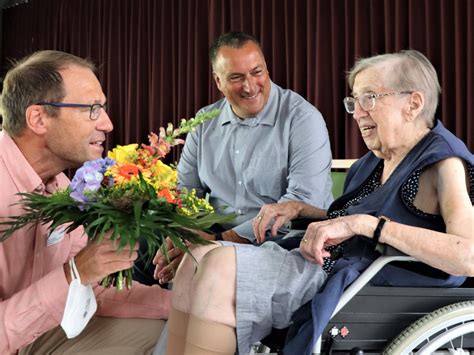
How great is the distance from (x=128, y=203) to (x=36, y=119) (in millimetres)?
501

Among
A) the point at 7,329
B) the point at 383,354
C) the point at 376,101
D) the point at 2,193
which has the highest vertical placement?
the point at 376,101

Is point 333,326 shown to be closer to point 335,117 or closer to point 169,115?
point 335,117

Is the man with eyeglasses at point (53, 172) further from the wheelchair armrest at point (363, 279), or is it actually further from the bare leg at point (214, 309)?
the wheelchair armrest at point (363, 279)

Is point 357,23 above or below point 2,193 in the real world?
above

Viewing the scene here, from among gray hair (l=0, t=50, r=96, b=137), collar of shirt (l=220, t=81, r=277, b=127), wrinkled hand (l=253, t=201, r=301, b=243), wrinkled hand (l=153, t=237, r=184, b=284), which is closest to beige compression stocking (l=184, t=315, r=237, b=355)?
wrinkled hand (l=153, t=237, r=184, b=284)

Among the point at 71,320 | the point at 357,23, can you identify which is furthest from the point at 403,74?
the point at 357,23

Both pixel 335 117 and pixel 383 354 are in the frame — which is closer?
pixel 383 354

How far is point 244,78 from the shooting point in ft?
10.8

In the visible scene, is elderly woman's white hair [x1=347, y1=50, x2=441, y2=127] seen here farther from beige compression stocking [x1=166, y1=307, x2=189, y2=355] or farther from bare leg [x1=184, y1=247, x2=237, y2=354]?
beige compression stocking [x1=166, y1=307, x2=189, y2=355]

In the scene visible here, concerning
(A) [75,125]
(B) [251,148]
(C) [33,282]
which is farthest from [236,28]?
(C) [33,282]

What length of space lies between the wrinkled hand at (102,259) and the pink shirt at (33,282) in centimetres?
6

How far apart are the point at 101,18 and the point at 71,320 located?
5651 millimetres

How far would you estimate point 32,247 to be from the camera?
1991mm

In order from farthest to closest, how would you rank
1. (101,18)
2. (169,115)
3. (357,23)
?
1. (101,18)
2. (169,115)
3. (357,23)
